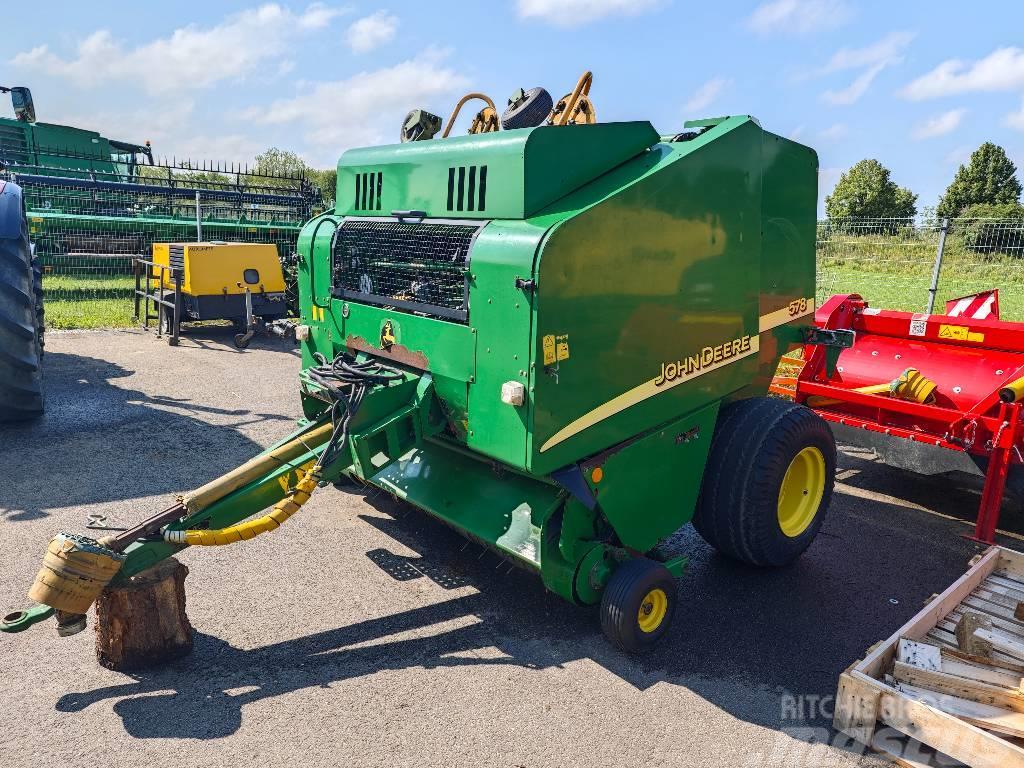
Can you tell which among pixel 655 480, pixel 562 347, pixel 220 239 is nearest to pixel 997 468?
pixel 655 480

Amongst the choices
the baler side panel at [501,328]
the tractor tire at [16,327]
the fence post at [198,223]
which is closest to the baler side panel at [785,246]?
the baler side panel at [501,328]

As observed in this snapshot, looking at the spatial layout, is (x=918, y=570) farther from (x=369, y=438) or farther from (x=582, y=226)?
(x=369, y=438)

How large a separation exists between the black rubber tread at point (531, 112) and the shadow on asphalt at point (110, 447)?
3.32 meters

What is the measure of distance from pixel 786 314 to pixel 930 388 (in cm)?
165

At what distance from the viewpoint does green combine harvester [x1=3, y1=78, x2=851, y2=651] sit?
131 inches

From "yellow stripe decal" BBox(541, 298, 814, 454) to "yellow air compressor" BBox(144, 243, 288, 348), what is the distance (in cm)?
735

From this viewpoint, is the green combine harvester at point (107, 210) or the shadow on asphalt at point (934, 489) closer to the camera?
the shadow on asphalt at point (934, 489)

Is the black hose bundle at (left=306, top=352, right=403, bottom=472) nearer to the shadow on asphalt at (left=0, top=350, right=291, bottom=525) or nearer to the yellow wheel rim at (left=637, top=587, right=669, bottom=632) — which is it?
the yellow wheel rim at (left=637, top=587, right=669, bottom=632)

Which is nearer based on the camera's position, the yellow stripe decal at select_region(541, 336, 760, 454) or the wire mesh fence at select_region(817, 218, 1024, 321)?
the yellow stripe decal at select_region(541, 336, 760, 454)

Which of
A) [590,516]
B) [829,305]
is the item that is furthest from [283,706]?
[829,305]

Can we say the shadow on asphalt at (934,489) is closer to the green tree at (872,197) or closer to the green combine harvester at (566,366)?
the green combine harvester at (566,366)

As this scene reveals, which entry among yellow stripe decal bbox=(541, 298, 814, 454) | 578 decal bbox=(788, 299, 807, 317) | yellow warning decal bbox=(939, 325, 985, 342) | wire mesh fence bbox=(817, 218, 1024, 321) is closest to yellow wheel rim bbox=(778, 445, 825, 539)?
yellow stripe decal bbox=(541, 298, 814, 454)

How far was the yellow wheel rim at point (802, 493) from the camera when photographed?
4523 millimetres

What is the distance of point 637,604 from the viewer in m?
3.42
